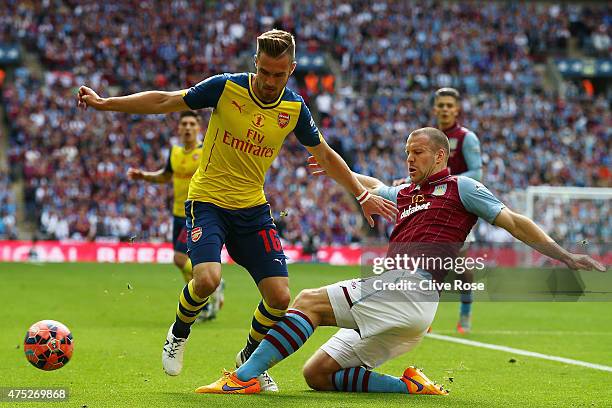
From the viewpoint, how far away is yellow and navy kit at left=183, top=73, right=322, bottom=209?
736 centimetres

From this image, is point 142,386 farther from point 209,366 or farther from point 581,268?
point 581,268

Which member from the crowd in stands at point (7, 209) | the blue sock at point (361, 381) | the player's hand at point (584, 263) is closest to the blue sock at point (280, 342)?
the blue sock at point (361, 381)

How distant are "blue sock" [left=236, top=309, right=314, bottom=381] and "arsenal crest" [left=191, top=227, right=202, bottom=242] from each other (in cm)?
93

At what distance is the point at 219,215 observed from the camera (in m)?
7.54

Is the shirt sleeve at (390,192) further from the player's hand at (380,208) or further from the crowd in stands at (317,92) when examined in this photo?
the crowd in stands at (317,92)

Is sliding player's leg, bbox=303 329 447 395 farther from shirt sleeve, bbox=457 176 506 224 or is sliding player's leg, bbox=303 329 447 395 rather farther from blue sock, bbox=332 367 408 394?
shirt sleeve, bbox=457 176 506 224

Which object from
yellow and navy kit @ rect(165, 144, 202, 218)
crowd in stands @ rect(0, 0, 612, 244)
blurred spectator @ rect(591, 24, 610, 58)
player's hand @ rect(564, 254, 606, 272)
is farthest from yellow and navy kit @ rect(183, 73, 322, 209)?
blurred spectator @ rect(591, 24, 610, 58)

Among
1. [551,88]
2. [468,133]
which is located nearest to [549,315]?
[468,133]

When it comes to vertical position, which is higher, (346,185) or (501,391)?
(346,185)

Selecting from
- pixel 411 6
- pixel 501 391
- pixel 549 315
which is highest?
pixel 411 6

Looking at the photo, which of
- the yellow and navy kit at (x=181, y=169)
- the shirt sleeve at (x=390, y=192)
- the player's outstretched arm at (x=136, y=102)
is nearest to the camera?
the player's outstretched arm at (x=136, y=102)

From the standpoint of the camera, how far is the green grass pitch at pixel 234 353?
6934 mm

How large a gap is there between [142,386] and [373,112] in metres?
30.7

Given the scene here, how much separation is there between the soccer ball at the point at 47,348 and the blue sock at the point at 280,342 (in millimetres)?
1304
